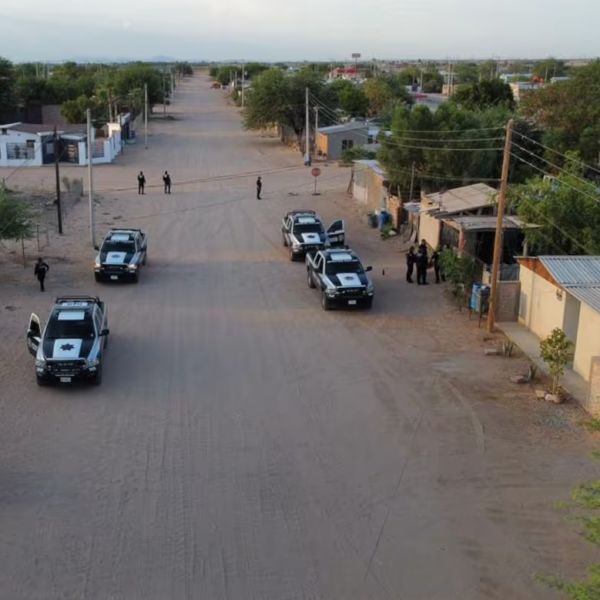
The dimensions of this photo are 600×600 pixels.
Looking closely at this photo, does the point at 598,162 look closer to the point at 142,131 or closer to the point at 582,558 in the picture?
the point at 582,558

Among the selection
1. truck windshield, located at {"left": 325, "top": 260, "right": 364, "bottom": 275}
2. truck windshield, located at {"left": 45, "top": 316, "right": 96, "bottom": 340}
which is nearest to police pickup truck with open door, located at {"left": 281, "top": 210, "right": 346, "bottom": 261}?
truck windshield, located at {"left": 325, "top": 260, "right": 364, "bottom": 275}

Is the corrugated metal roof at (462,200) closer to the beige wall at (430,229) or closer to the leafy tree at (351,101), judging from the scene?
the beige wall at (430,229)

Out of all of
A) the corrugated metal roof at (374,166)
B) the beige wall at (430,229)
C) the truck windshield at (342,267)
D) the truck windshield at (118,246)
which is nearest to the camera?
the truck windshield at (342,267)

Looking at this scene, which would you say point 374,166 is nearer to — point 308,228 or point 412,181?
point 412,181

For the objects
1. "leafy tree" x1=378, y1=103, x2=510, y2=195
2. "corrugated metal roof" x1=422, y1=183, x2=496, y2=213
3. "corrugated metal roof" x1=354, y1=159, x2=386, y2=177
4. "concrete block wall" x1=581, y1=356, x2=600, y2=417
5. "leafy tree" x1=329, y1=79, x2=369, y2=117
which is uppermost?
"leafy tree" x1=329, y1=79, x2=369, y2=117

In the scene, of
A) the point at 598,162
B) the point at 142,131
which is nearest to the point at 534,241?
the point at 598,162

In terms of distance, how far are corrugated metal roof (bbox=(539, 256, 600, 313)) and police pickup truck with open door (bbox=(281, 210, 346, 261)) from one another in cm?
1026

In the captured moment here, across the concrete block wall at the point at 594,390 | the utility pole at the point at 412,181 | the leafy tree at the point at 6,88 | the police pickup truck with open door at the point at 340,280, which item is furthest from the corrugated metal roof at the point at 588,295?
the leafy tree at the point at 6,88

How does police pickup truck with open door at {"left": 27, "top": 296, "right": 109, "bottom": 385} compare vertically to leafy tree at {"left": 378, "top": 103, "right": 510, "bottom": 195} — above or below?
below

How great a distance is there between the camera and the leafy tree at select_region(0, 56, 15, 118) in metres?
78.4

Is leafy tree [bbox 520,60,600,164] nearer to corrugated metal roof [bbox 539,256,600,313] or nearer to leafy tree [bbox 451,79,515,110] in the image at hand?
leafy tree [bbox 451,79,515,110]

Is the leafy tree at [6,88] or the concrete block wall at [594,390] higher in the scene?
the leafy tree at [6,88]

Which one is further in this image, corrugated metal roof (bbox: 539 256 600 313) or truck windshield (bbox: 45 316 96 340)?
truck windshield (bbox: 45 316 96 340)

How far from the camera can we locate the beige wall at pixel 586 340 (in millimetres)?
16844
